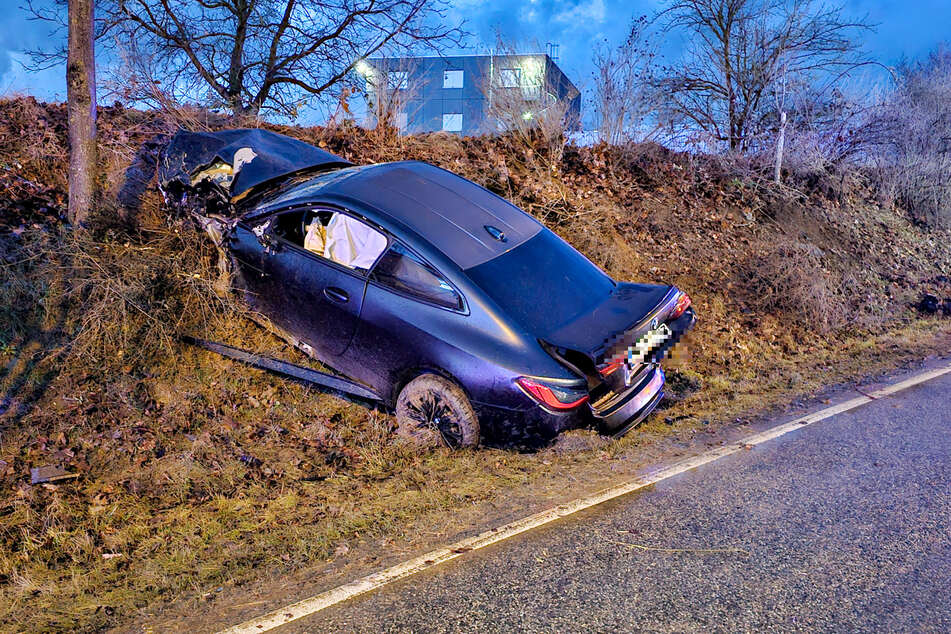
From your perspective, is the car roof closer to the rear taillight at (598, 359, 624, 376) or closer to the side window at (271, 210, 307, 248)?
the side window at (271, 210, 307, 248)

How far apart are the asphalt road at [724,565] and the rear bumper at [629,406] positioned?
51 cm

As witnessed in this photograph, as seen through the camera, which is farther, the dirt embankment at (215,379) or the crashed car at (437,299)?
the crashed car at (437,299)

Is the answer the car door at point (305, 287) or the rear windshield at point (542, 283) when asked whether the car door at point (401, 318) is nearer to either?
the car door at point (305, 287)

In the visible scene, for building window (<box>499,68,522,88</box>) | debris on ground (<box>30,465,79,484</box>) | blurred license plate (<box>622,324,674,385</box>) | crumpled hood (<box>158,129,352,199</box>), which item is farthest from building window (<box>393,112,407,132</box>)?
debris on ground (<box>30,465,79,484</box>)

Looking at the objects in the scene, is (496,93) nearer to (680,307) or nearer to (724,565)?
(680,307)

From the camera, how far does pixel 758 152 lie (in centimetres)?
1331

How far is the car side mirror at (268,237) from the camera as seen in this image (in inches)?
212

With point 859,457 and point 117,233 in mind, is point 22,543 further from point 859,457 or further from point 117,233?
point 859,457

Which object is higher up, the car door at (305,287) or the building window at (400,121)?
the building window at (400,121)

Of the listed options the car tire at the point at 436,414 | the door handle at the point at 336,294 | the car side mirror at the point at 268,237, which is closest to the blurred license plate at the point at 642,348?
the car tire at the point at 436,414

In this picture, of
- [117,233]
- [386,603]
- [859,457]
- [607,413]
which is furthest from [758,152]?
[386,603]

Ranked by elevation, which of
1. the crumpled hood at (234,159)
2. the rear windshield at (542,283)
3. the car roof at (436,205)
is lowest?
the rear windshield at (542,283)

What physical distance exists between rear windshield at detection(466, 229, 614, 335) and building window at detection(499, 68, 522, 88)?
537cm

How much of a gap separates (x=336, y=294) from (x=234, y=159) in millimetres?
2134
